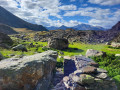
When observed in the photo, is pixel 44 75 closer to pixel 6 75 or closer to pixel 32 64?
pixel 32 64

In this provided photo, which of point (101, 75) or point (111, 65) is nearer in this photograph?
point (101, 75)

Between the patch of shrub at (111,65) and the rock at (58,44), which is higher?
the rock at (58,44)

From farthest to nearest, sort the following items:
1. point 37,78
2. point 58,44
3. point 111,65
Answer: point 58,44 < point 111,65 < point 37,78

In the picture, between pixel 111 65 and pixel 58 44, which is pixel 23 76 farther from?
pixel 58 44

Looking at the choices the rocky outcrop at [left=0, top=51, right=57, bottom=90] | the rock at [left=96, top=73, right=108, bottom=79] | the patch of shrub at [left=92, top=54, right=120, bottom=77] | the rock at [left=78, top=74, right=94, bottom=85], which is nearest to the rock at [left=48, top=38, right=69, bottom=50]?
the patch of shrub at [left=92, top=54, right=120, bottom=77]

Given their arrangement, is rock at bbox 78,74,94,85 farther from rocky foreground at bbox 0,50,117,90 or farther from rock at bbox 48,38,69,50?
rock at bbox 48,38,69,50

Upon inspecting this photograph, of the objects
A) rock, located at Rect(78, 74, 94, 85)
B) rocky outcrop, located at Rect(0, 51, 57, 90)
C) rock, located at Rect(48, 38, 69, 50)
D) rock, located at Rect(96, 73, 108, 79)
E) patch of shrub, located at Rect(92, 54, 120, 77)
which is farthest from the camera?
rock, located at Rect(48, 38, 69, 50)

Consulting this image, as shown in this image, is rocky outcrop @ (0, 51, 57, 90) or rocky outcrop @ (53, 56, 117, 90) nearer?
rocky outcrop @ (0, 51, 57, 90)

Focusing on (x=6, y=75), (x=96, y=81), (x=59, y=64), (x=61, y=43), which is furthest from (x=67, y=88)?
(x=61, y=43)

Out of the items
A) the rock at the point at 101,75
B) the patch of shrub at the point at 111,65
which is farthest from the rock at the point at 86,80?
the patch of shrub at the point at 111,65

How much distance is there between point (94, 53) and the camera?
58.8 feet

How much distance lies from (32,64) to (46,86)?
106 inches

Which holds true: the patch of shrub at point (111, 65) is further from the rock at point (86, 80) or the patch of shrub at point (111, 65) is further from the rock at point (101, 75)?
the rock at point (86, 80)

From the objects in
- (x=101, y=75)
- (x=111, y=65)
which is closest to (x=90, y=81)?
(x=101, y=75)
